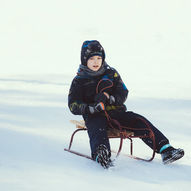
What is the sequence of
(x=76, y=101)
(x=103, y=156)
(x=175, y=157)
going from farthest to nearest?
(x=76, y=101)
(x=175, y=157)
(x=103, y=156)

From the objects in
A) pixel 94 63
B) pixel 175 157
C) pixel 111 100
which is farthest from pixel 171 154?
pixel 94 63

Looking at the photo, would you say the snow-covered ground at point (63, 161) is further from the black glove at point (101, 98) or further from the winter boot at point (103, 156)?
the black glove at point (101, 98)

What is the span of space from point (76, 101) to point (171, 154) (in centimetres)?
→ 99

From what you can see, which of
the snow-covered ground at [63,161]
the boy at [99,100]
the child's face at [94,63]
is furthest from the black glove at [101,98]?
the snow-covered ground at [63,161]

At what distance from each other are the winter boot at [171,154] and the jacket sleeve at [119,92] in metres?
0.64

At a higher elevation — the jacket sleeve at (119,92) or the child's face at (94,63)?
the child's face at (94,63)

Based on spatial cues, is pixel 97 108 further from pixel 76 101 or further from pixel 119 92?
pixel 119 92

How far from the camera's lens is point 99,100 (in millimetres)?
3791

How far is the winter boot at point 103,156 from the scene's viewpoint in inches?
134

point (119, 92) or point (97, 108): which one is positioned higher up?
point (119, 92)

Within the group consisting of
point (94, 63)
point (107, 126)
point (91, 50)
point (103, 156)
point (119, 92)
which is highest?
point (91, 50)

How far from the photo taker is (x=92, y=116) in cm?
387

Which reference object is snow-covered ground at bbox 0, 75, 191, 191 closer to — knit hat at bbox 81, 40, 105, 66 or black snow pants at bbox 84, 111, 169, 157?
black snow pants at bbox 84, 111, 169, 157

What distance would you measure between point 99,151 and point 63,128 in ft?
6.43
